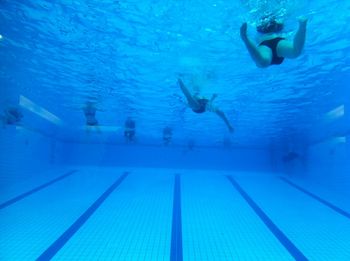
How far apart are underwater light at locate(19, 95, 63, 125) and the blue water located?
0.14 meters

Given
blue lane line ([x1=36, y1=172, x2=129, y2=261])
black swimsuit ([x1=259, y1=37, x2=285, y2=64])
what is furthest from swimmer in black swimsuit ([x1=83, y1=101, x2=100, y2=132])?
black swimsuit ([x1=259, y1=37, x2=285, y2=64])

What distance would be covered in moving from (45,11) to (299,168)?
20851mm

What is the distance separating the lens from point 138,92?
10.7 m

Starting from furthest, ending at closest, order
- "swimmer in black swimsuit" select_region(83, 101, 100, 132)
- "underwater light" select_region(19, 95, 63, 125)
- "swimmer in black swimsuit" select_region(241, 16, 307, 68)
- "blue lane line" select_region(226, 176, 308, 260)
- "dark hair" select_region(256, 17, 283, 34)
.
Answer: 1. "underwater light" select_region(19, 95, 63, 125)
2. "swimmer in black swimsuit" select_region(83, 101, 100, 132)
3. "dark hair" select_region(256, 17, 283, 34)
4. "blue lane line" select_region(226, 176, 308, 260)
5. "swimmer in black swimsuit" select_region(241, 16, 307, 68)

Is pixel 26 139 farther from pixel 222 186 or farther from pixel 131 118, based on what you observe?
pixel 222 186

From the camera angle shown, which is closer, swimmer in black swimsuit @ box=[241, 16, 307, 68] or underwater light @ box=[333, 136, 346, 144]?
swimmer in black swimsuit @ box=[241, 16, 307, 68]

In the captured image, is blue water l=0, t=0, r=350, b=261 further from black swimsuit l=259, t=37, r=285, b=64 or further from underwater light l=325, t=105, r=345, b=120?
black swimsuit l=259, t=37, r=285, b=64

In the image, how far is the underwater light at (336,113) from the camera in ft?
39.0

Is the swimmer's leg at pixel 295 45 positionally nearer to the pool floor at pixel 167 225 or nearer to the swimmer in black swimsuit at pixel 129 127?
the pool floor at pixel 167 225

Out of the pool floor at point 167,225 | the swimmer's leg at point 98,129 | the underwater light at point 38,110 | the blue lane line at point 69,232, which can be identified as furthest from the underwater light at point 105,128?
the blue lane line at point 69,232

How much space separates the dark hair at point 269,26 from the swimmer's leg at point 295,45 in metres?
1.19

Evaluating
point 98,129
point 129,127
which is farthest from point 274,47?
point 98,129

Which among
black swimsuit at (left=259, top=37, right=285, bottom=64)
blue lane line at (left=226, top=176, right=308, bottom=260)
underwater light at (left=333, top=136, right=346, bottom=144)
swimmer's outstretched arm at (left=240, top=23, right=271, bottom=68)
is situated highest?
black swimsuit at (left=259, top=37, right=285, bottom=64)

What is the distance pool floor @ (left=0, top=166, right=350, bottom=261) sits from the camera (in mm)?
4918
